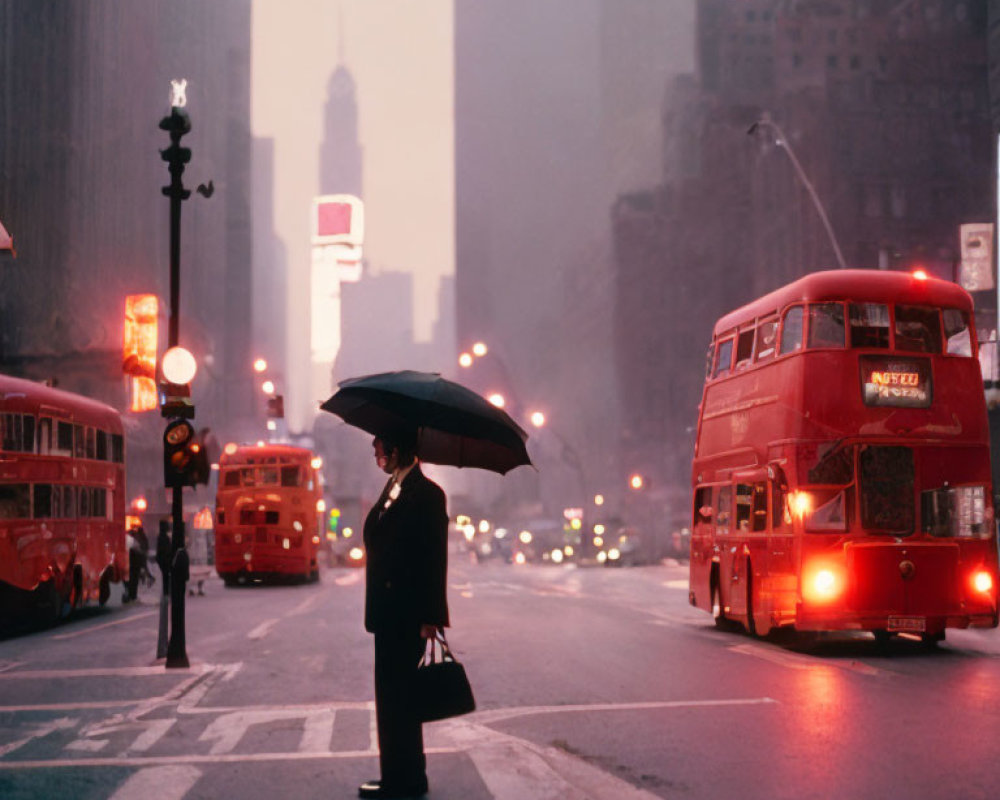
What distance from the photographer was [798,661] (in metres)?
16.0

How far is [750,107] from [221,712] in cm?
12601

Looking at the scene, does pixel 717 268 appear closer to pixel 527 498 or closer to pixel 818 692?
pixel 527 498

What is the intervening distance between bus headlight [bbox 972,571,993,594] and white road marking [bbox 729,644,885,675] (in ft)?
7.26

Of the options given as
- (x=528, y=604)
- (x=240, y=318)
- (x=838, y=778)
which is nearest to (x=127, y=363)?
(x=528, y=604)

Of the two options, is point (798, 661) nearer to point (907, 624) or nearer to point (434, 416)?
point (907, 624)

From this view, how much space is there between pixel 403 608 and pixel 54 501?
737 inches

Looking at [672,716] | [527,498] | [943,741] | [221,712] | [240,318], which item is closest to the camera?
[943,741]

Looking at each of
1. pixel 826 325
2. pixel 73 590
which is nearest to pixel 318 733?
pixel 826 325

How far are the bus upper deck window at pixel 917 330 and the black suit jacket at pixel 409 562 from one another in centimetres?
1098

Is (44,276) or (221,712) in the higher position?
(44,276)

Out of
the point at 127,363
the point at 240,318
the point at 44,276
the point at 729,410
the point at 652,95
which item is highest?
the point at 652,95

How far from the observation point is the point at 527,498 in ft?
577

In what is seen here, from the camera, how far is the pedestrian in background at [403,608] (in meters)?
7.73

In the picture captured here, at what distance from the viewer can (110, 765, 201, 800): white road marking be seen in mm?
8117
